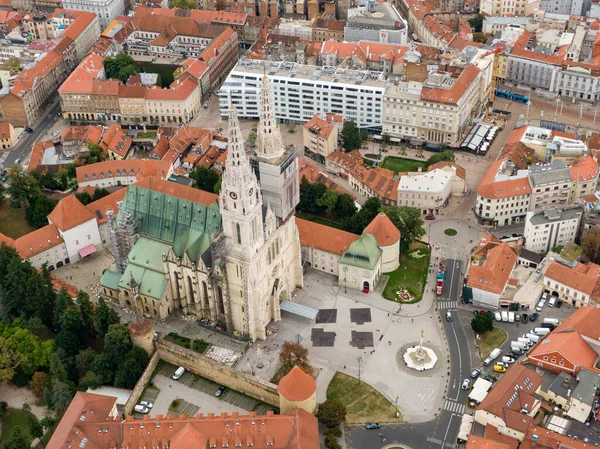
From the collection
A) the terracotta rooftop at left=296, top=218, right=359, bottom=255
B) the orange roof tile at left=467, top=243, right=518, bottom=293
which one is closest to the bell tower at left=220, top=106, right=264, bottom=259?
the terracotta rooftop at left=296, top=218, right=359, bottom=255

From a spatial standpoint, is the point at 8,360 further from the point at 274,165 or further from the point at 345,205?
the point at 345,205

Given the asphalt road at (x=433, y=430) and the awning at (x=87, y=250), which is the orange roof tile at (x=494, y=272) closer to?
the asphalt road at (x=433, y=430)

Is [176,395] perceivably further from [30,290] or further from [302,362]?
[30,290]

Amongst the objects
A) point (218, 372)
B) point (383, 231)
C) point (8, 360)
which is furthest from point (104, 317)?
point (383, 231)

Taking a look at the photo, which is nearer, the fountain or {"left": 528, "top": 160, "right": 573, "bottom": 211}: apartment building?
the fountain

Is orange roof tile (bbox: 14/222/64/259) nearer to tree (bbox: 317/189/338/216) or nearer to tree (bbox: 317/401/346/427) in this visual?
tree (bbox: 317/189/338/216)

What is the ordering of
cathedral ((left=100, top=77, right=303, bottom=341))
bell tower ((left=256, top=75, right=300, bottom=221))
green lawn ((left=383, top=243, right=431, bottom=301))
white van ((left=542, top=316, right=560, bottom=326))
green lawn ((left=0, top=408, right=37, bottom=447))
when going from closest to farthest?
green lawn ((left=0, top=408, right=37, bottom=447))
cathedral ((left=100, top=77, right=303, bottom=341))
bell tower ((left=256, top=75, right=300, bottom=221))
white van ((left=542, top=316, right=560, bottom=326))
green lawn ((left=383, top=243, right=431, bottom=301))

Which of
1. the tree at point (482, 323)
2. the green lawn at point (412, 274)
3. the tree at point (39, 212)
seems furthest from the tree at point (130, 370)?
the tree at point (482, 323)
